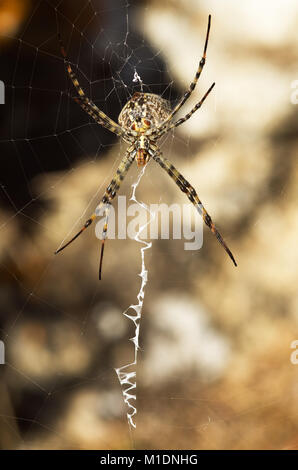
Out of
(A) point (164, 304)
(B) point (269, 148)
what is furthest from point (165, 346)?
(B) point (269, 148)

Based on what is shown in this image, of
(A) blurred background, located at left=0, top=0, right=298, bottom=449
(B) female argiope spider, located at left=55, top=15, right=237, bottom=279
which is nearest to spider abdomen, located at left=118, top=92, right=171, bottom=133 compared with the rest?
(B) female argiope spider, located at left=55, top=15, right=237, bottom=279

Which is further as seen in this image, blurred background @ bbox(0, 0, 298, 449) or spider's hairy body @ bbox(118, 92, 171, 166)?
blurred background @ bbox(0, 0, 298, 449)

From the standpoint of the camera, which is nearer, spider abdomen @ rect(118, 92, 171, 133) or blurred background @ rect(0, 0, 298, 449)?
spider abdomen @ rect(118, 92, 171, 133)

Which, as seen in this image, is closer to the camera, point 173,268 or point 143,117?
point 143,117

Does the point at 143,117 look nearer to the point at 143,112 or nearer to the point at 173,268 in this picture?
the point at 143,112

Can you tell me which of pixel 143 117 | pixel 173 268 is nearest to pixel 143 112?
pixel 143 117

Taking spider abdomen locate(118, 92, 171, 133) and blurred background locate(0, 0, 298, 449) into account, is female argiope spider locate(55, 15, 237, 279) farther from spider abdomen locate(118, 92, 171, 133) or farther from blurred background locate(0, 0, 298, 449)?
blurred background locate(0, 0, 298, 449)

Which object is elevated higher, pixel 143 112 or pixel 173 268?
pixel 143 112
